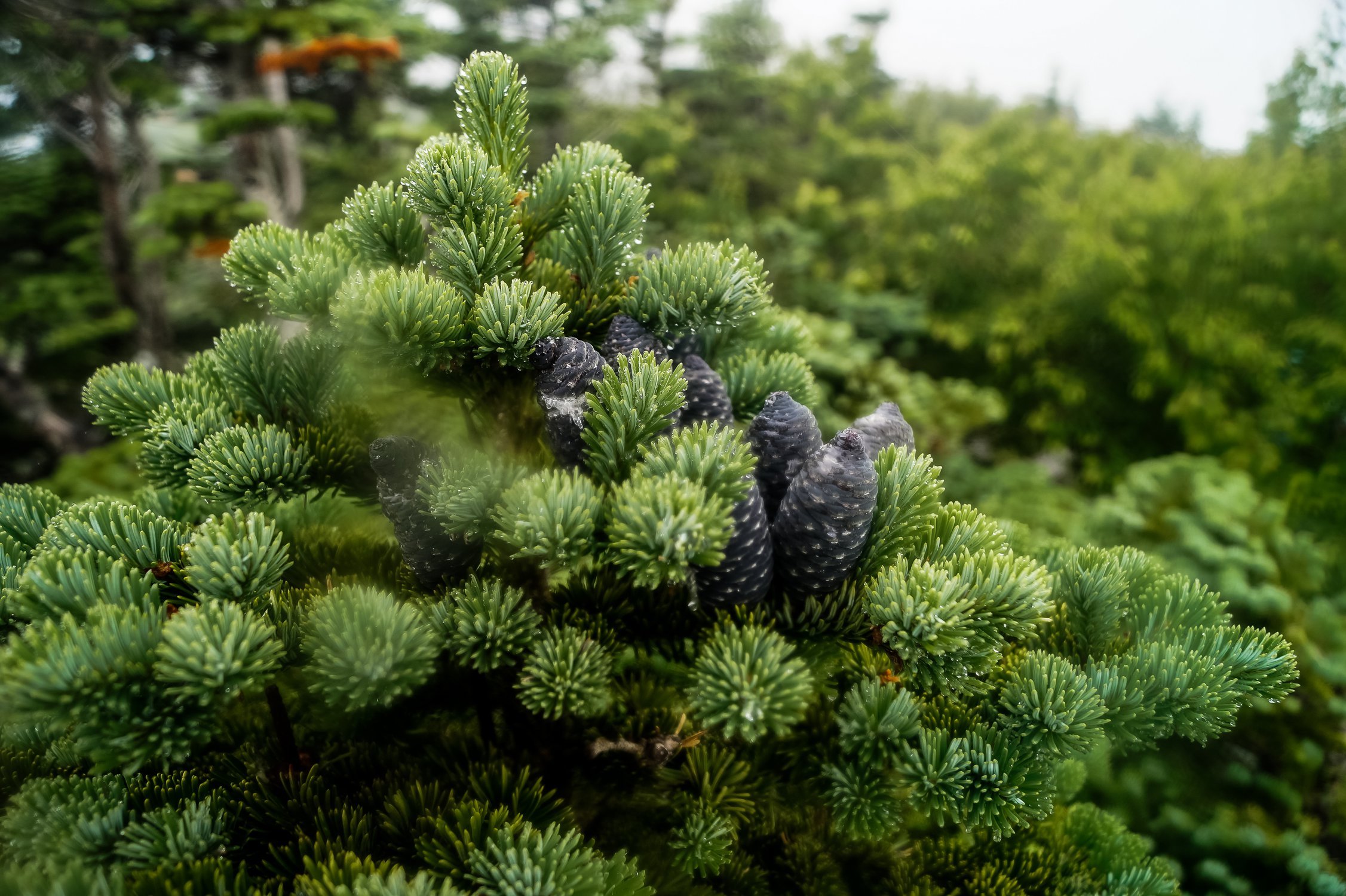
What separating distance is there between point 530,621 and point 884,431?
0.42 m

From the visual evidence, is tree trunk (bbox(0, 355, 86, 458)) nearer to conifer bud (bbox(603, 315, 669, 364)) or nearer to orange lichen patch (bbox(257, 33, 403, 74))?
orange lichen patch (bbox(257, 33, 403, 74))

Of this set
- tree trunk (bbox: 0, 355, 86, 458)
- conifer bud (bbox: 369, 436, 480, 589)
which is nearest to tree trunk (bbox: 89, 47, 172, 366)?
tree trunk (bbox: 0, 355, 86, 458)

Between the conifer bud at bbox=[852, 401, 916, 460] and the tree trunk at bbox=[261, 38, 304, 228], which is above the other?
the tree trunk at bbox=[261, 38, 304, 228]

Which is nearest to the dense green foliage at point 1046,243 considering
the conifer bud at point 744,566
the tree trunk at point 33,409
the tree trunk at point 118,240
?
the tree trunk at point 118,240

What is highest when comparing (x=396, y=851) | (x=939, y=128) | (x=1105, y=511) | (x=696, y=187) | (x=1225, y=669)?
(x=939, y=128)

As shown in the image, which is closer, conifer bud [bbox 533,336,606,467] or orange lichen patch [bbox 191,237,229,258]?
conifer bud [bbox 533,336,606,467]

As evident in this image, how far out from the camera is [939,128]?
432 inches

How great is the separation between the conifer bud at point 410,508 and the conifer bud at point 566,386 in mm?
123

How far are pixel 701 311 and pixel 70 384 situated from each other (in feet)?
24.5

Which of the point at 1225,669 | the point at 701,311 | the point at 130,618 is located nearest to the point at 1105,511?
the point at 1225,669

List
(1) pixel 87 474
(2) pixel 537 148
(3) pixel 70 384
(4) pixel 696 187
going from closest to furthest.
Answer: (1) pixel 87 474 → (3) pixel 70 384 → (2) pixel 537 148 → (4) pixel 696 187

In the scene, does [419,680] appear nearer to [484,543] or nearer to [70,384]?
[484,543]

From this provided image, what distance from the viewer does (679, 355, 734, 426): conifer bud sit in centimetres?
71

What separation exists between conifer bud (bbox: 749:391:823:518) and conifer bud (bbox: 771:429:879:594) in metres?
0.05
